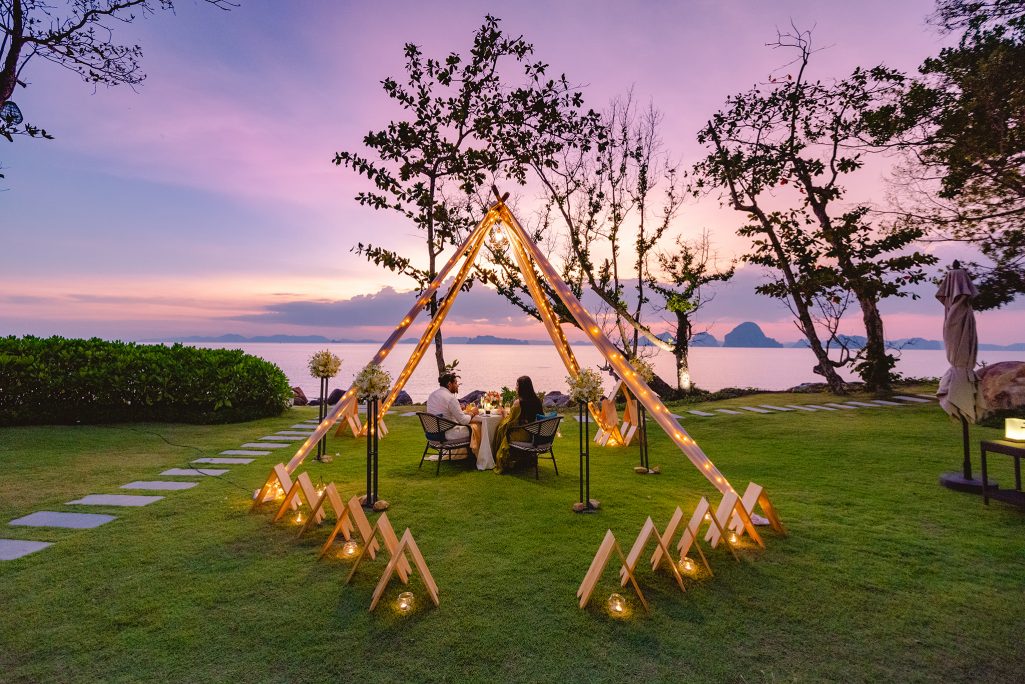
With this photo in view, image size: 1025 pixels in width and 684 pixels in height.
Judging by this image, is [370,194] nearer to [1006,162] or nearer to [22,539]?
[22,539]

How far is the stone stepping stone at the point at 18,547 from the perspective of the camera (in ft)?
12.7

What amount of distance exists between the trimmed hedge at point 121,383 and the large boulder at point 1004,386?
14.9 metres

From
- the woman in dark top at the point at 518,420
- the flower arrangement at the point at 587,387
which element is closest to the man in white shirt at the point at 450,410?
the woman in dark top at the point at 518,420

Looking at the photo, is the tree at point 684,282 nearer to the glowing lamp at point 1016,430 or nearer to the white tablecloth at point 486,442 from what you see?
the white tablecloth at point 486,442

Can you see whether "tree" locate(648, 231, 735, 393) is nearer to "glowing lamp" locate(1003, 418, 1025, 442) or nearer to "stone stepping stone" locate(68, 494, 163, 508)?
"glowing lamp" locate(1003, 418, 1025, 442)

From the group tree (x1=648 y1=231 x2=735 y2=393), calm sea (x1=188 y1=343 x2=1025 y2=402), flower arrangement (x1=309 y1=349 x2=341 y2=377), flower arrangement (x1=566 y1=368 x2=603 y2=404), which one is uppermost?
tree (x1=648 y1=231 x2=735 y2=393)

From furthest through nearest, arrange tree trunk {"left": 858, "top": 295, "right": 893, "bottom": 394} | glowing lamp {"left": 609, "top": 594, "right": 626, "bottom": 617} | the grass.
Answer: tree trunk {"left": 858, "top": 295, "right": 893, "bottom": 394} → glowing lamp {"left": 609, "top": 594, "right": 626, "bottom": 617} → the grass

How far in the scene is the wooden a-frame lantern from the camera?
485 cm

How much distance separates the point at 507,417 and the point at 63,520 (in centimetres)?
482

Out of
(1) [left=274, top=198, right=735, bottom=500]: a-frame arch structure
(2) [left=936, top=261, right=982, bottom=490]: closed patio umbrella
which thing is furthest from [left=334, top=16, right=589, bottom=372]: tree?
(2) [left=936, top=261, right=982, bottom=490]: closed patio umbrella

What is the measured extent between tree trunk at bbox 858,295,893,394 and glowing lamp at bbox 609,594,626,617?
46.6ft

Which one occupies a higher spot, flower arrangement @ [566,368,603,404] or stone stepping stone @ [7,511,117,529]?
flower arrangement @ [566,368,603,404]

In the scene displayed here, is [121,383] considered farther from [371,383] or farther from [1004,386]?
[1004,386]

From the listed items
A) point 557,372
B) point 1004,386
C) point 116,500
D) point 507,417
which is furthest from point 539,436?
point 557,372
